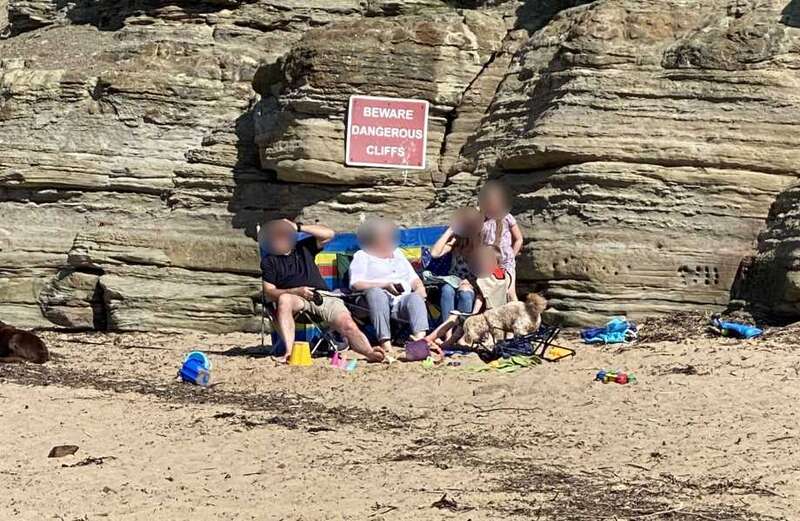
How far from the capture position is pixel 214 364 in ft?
34.3

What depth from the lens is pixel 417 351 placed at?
32.4 ft

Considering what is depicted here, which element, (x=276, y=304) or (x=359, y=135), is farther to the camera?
(x=359, y=135)

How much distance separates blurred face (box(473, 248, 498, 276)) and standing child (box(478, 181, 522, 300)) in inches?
9.5

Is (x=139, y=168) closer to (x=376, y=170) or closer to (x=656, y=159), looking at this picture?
(x=376, y=170)

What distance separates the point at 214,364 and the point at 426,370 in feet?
6.60

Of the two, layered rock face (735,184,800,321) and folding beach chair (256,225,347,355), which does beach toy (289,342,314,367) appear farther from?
layered rock face (735,184,800,321)

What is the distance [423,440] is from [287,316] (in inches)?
135

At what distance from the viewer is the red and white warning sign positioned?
13.6 metres

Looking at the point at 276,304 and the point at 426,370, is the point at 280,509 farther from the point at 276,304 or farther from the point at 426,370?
Answer: the point at 276,304

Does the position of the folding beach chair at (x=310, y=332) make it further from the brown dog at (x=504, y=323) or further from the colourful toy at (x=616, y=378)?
the colourful toy at (x=616, y=378)

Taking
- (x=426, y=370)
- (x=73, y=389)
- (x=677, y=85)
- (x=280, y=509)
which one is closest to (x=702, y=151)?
(x=677, y=85)

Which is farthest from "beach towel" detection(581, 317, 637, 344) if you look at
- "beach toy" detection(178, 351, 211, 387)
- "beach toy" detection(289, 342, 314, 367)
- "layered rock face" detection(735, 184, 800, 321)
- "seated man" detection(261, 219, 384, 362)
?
"beach toy" detection(178, 351, 211, 387)

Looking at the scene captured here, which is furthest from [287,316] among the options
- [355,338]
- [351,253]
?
[351,253]

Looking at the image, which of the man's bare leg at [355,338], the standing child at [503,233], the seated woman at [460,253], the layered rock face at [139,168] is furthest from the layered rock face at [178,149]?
the man's bare leg at [355,338]
